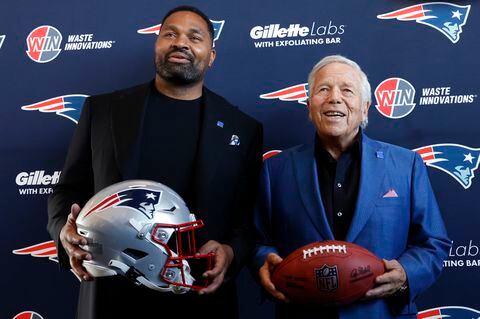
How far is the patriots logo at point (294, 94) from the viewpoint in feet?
8.03

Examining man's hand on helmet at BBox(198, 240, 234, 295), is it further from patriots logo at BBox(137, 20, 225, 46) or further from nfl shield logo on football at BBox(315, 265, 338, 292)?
patriots logo at BBox(137, 20, 225, 46)

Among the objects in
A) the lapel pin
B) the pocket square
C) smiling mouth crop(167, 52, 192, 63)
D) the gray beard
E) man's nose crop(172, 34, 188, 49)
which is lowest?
the pocket square

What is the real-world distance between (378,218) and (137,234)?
0.77m

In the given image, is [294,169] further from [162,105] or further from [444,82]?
[444,82]

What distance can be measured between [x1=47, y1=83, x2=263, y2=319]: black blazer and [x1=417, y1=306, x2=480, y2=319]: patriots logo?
903mm

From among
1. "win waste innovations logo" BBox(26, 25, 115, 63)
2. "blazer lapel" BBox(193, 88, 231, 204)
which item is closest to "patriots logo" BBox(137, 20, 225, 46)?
"win waste innovations logo" BBox(26, 25, 115, 63)

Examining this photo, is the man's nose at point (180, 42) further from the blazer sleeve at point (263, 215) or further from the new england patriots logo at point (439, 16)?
the new england patriots logo at point (439, 16)

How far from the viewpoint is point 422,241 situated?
70.0 inches

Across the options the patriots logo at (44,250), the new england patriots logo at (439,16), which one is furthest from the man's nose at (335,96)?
the patriots logo at (44,250)

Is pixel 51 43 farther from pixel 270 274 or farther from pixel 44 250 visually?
pixel 270 274

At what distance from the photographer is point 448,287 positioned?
2.32 m

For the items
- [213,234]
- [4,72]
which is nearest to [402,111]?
[213,234]

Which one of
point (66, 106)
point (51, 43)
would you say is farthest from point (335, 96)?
point (51, 43)

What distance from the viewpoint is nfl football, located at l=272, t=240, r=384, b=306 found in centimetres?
157
